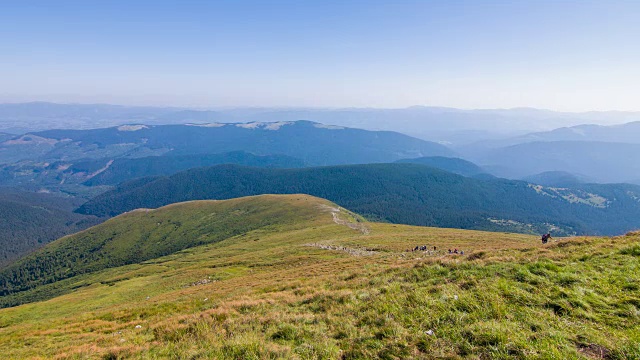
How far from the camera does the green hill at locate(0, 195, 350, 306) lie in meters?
149

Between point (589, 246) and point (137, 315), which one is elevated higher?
point (589, 246)

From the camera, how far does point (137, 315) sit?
74.3 ft

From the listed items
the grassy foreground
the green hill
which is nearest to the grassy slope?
the green hill

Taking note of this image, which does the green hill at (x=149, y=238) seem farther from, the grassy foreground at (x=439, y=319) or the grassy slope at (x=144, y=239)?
the grassy foreground at (x=439, y=319)

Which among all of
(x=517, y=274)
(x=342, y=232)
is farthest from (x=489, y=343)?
(x=342, y=232)

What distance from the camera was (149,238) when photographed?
17388cm

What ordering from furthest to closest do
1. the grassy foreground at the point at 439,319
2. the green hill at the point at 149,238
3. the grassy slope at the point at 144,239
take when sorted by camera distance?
the green hill at the point at 149,238, the grassy slope at the point at 144,239, the grassy foreground at the point at 439,319

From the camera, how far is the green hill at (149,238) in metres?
149

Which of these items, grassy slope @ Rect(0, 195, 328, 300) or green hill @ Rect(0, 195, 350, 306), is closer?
grassy slope @ Rect(0, 195, 328, 300)

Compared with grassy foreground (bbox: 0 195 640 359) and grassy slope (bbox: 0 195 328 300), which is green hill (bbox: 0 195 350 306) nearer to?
grassy slope (bbox: 0 195 328 300)

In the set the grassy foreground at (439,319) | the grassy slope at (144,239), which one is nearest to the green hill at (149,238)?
the grassy slope at (144,239)

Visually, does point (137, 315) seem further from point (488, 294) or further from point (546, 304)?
point (546, 304)

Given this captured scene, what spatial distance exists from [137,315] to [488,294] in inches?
Answer: 991

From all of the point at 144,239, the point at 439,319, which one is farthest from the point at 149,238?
the point at 439,319
